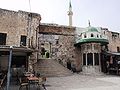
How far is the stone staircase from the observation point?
2055 cm

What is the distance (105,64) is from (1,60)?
52.3 feet

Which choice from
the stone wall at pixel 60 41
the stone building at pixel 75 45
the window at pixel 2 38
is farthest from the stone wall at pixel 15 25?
the stone wall at pixel 60 41

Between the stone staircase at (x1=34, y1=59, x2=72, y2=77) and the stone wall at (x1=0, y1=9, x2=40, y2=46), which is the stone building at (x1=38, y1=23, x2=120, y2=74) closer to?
the stone staircase at (x1=34, y1=59, x2=72, y2=77)

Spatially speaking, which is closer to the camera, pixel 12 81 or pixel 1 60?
pixel 12 81

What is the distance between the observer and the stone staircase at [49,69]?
20553 mm

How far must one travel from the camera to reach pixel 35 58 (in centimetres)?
2247

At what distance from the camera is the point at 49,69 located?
851 inches

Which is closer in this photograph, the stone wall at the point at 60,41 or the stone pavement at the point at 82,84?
the stone pavement at the point at 82,84

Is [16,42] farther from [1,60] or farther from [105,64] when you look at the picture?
[105,64]

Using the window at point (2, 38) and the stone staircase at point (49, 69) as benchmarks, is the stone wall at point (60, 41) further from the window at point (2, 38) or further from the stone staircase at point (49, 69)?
the window at point (2, 38)

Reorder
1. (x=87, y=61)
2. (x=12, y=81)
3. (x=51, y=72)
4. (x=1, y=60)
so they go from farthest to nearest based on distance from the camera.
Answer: (x=87, y=61)
(x=51, y=72)
(x=1, y=60)
(x=12, y=81)

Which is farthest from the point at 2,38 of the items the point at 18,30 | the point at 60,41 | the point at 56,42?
the point at 60,41

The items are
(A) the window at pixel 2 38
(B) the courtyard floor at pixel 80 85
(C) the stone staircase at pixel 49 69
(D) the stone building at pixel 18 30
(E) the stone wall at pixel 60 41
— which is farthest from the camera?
(E) the stone wall at pixel 60 41

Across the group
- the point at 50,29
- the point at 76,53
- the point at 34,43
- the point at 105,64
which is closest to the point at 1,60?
the point at 34,43
